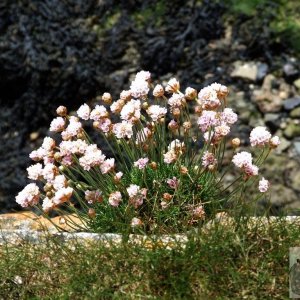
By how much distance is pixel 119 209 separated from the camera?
4.20m

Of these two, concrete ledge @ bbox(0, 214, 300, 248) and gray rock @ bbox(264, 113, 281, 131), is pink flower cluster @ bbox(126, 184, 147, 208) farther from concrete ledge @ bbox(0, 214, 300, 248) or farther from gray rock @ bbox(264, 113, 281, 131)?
gray rock @ bbox(264, 113, 281, 131)

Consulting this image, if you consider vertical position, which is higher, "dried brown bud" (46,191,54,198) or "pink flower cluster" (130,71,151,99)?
"pink flower cluster" (130,71,151,99)

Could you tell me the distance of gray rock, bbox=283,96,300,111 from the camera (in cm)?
696

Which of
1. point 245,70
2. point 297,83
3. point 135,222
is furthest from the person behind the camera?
point 245,70

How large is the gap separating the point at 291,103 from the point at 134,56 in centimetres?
148

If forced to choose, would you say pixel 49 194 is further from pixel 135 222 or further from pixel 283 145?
pixel 283 145

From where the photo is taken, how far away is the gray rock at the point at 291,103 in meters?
6.96

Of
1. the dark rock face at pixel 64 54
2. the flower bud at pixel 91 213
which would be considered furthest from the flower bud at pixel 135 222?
the dark rock face at pixel 64 54

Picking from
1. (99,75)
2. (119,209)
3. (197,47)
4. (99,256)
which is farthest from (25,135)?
(99,256)

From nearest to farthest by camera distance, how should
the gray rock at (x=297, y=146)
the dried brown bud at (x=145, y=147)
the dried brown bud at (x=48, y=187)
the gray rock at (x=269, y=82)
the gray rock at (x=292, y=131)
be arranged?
the dried brown bud at (x=48, y=187) → the dried brown bud at (x=145, y=147) → the gray rock at (x=297, y=146) → the gray rock at (x=292, y=131) → the gray rock at (x=269, y=82)

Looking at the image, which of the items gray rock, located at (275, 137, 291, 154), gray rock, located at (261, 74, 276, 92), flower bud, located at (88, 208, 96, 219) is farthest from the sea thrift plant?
gray rock, located at (261, 74, 276, 92)

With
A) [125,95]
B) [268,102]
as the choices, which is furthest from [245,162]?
[268,102]

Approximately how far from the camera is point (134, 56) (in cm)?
739

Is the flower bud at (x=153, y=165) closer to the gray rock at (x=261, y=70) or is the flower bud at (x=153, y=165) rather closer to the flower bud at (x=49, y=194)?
the flower bud at (x=49, y=194)
